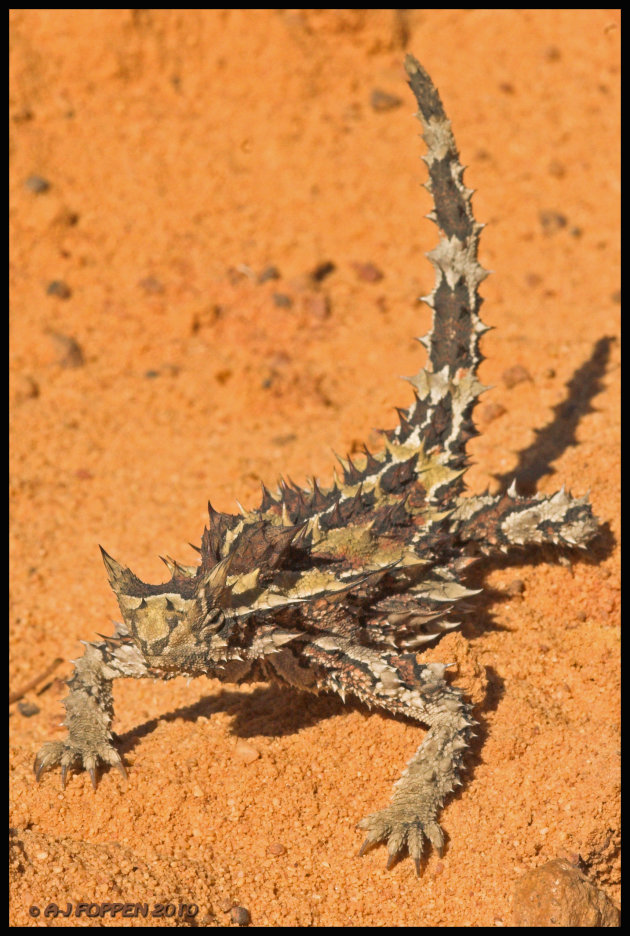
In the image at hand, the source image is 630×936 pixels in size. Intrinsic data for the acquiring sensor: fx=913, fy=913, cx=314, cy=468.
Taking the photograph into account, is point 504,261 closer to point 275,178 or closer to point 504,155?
point 504,155

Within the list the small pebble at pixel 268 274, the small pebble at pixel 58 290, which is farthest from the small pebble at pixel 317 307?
the small pebble at pixel 58 290

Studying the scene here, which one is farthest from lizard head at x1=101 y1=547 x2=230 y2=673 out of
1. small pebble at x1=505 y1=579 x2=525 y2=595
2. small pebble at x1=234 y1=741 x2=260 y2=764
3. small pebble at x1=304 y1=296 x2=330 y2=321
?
small pebble at x1=304 y1=296 x2=330 y2=321

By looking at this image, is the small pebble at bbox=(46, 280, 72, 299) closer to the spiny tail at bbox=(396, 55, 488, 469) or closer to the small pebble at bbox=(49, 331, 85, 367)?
the small pebble at bbox=(49, 331, 85, 367)

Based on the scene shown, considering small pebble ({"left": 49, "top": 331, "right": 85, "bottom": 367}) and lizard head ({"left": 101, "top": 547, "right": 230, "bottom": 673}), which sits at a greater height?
small pebble ({"left": 49, "top": 331, "right": 85, "bottom": 367})

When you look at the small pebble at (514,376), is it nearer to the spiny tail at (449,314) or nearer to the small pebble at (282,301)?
the spiny tail at (449,314)

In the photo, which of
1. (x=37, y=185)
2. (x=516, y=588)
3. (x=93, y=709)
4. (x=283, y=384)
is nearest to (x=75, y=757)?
(x=93, y=709)

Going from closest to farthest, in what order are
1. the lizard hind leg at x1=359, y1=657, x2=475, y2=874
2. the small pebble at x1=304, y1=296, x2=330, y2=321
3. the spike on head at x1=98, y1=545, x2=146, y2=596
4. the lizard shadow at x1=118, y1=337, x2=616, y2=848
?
1. the spike on head at x1=98, y1=545, x2=146, y2=596
2. the lizard hind leg at x1=359, y1=657, x2=475, y2=874
3. the lizard shadow at x1=118, y1=337, x2=616, y2=848
4. the small pebble at x1=304, y1=296, x2=330, y2=321

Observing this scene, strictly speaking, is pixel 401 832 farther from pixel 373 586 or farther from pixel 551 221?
pixel 551 221
